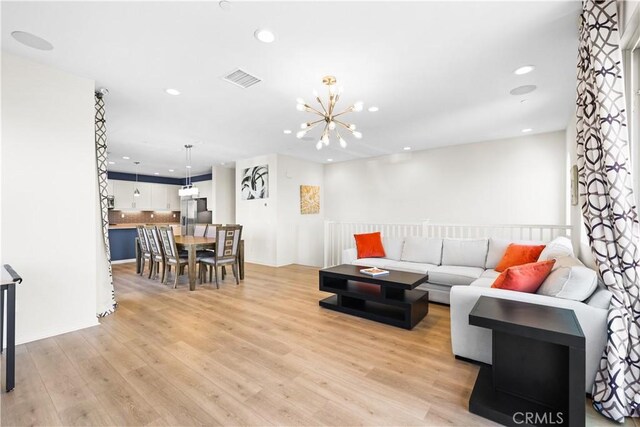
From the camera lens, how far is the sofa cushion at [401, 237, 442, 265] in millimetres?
4520

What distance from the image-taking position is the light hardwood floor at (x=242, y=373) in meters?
1.77

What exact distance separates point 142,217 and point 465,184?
406 inches

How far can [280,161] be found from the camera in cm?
688

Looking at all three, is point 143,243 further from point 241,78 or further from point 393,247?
point 393,247

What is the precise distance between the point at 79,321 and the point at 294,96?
3.53 metres

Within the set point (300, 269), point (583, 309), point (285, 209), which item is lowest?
point (300, 269)

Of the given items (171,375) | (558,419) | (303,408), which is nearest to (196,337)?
(171,375)

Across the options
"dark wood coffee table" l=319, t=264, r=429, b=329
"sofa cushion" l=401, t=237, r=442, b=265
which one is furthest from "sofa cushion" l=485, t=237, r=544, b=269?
"dark wood coffee table" l=319, t=264, r=429, b=329

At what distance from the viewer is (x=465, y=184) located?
6.01 metres

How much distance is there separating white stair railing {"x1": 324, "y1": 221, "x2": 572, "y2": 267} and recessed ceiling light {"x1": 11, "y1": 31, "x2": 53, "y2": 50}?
4.98 metres

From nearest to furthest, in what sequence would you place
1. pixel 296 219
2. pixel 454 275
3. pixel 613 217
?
pixel 613 217, pixel 454 275, pixel 296 219

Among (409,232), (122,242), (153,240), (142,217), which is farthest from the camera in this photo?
(142,217)

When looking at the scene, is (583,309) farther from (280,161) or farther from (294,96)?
(280,161)

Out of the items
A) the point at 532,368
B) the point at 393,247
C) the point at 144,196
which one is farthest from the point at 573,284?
the point at 144,196
